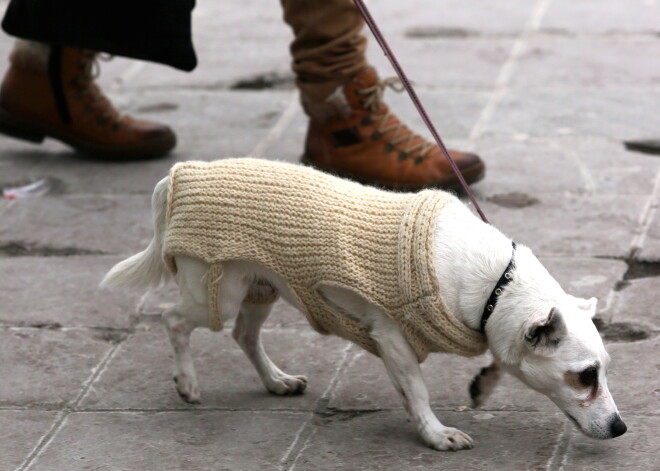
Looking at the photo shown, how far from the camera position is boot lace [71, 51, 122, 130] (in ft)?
17.4

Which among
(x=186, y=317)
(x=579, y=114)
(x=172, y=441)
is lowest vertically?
(x=579, y=114)

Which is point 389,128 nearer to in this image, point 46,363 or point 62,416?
point 46,363

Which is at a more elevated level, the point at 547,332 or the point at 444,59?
the point at 547,332

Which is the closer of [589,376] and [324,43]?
[589,376]

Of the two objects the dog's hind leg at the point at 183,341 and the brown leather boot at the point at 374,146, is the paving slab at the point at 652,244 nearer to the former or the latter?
the brown leather boot at the point at 374,146

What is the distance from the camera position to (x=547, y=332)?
287cm

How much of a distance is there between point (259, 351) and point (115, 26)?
5.41 feet

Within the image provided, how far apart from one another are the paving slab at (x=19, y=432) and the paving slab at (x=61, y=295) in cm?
59

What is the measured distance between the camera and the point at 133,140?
5340 millimetres

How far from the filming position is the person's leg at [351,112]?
4.71 m

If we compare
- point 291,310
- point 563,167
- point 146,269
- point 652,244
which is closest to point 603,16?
point 563,167

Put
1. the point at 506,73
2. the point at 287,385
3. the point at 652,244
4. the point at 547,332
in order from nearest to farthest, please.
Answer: the point at 547,332, the point at 287,385, the point at 652,244, the point at 506,73

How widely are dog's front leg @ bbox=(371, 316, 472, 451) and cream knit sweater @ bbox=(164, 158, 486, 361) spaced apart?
3 centimetres

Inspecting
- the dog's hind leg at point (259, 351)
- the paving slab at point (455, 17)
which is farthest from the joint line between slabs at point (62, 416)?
the paving slab at point (455, 17)
